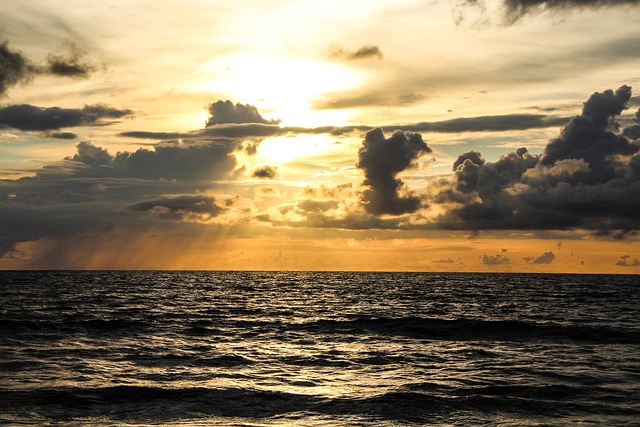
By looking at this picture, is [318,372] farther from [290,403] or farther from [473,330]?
[473,330]

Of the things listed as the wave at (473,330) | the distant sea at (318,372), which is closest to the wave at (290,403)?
the distant sea at (318,372)

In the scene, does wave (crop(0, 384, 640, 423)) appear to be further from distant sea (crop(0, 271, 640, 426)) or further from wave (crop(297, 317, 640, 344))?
wave (crop(297, 317, 640, 344))

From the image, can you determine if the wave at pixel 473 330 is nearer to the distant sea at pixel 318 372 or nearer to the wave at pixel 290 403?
the distant sea at pixel 318 372

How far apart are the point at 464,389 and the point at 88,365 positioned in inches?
662

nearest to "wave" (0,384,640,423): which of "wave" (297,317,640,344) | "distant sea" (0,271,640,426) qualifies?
"distant sea" (0,271,640,426)

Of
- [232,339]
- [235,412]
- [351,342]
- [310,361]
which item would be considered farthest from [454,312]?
[235,412]

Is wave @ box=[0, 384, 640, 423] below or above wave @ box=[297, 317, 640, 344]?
above

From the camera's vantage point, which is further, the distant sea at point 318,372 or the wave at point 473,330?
the wave at point 473,330

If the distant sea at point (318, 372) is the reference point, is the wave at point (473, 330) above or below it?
below

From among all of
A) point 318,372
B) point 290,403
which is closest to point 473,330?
point 318,372

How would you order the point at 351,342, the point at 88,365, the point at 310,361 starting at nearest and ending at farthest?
the point at 88,365 < the point at 310,361 < the point at 351,342

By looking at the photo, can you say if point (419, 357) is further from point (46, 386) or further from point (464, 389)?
point (46, 386)

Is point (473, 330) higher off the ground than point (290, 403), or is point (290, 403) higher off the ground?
point (290, 403)

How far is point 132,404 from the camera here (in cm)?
1998
